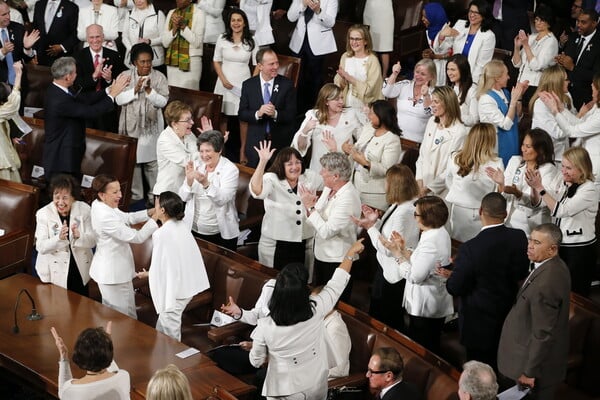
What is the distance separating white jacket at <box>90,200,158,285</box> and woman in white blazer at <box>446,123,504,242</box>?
214 cm

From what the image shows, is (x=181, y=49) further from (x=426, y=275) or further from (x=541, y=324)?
(x=541, y=324)

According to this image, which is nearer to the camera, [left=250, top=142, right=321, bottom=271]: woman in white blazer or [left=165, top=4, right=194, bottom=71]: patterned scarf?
[left=250, top=142, right=321, bottom=271]: woman in white blazer

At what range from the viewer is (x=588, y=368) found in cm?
623

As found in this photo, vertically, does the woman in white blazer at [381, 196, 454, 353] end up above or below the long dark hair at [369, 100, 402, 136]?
below

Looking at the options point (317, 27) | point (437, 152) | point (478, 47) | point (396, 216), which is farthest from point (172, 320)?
point (317, 27)

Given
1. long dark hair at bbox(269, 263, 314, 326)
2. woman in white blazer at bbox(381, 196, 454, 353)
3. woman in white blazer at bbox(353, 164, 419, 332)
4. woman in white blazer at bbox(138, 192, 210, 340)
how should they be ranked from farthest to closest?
woman in white blazer at bbox(353, 164, 419, 332) → woman in white blazer at bbox(138, 192, 210, 340) → woman in white blazer at bbox(381, 196, 454, 353) → long dark hair at bbox(269, 263, 314, 326)

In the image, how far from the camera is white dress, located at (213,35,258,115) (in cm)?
984

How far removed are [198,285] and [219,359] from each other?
19.6 inches

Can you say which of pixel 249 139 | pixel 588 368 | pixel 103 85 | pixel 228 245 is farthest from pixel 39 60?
pixel 588 368

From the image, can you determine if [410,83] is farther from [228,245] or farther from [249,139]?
[228,245]

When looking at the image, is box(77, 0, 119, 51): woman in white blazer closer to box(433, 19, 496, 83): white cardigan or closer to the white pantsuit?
box(433, 19, 496, 83): white cardigan

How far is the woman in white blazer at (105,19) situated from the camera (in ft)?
34.1

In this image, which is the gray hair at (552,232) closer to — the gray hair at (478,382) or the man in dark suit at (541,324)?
the man in dark suit at (541,324)

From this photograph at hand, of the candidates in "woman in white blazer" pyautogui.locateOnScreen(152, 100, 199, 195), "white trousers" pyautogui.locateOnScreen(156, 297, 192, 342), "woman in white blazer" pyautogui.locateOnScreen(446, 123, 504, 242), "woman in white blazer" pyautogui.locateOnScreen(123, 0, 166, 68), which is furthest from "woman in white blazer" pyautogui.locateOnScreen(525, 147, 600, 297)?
"woman in white blazer" pyautogui.locateOnScreen(123, 0, 166, 68)
